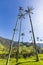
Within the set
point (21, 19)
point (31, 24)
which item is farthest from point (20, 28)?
point (31, 24)

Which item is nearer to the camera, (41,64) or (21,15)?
(41,64)

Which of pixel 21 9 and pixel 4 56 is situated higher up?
pixel 21 9

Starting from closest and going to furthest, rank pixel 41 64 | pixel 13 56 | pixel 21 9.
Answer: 1. pixel 41 64
2. pixel 21 9
3. pixel 13 56

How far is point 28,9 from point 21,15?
7.32m

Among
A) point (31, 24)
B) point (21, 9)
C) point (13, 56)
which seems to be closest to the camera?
point (31, 24)

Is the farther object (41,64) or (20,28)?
(20,28)

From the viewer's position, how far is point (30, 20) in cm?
6462

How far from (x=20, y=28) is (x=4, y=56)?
150 feet

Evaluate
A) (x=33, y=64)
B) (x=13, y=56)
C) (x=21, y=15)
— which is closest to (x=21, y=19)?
(x=21, y=15)

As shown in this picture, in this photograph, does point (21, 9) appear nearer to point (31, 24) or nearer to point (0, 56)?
point (31, 24)

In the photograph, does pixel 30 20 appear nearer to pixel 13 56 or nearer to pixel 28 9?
pixel 28 9

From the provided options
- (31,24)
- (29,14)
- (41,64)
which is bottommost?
(41,64)

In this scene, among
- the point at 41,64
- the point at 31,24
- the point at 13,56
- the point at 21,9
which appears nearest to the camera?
the point at 41,64

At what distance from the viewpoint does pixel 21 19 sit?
7225 centimetres
